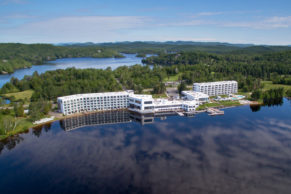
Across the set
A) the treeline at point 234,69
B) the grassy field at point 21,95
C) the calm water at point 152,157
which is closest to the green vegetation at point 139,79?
the treeline at point 234,69

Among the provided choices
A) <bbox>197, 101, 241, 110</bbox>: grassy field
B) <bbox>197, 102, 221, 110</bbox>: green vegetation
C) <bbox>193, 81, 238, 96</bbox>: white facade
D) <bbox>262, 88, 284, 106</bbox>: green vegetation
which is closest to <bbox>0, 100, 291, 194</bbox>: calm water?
<bbox>197, 102, 221, 110</bbox>: green vegetation

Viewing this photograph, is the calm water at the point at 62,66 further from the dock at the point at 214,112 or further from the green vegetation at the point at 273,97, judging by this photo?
the green vegetation at the point at 273,97

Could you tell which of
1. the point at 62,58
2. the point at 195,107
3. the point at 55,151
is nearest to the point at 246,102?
the point at 195,107

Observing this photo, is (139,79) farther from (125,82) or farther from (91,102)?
(91,102)

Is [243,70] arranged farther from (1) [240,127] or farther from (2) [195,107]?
(1) [240,127]

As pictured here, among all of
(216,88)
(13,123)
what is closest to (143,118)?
(13,123)

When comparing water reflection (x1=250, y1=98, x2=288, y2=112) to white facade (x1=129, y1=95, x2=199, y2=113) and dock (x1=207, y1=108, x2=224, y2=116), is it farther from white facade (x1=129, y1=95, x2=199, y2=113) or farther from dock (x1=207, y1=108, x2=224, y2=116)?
white facade (x1=129, y1=95, x2=199, y2=113)
